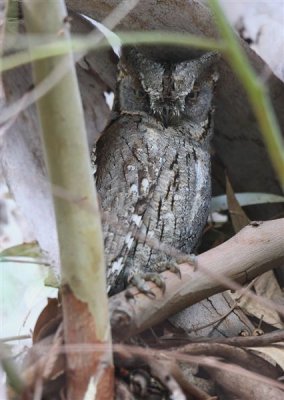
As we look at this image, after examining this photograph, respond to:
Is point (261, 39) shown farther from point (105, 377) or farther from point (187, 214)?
point (105, 377)

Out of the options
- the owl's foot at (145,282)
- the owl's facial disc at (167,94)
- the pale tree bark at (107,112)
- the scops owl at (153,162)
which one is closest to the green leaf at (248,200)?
the pale tree bark at (107,112)

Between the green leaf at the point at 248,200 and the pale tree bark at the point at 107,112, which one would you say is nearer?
the pale tree bark at the point at 107,112

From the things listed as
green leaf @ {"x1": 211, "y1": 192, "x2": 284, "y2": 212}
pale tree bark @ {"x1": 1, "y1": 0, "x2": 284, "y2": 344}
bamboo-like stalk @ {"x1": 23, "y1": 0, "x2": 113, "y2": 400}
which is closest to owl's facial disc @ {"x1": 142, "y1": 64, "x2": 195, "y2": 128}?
pale tree bark @ {"x1": 1, "y1": 0, "x2": 284, "y2": 344}

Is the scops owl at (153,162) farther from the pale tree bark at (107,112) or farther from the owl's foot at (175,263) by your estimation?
the pale tree bark at (107,112)

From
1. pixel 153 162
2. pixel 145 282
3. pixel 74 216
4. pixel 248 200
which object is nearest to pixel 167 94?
pixel 153 162

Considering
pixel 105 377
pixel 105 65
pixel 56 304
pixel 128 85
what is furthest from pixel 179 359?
pixel 105 65

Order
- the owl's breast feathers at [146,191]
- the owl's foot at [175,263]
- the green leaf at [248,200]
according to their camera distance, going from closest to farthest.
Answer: the owl's foot at [175,263] → the owl's breast feathers at [146,191] → the green leaf at [248,200]
